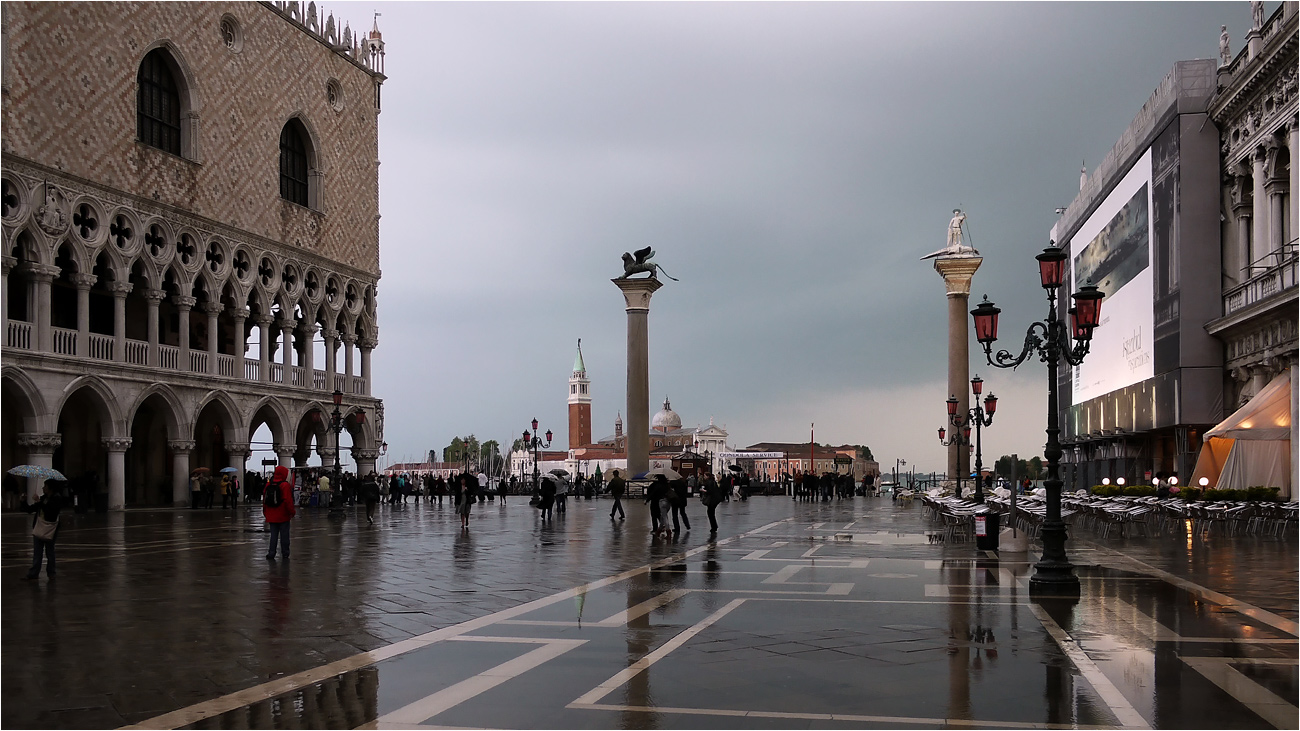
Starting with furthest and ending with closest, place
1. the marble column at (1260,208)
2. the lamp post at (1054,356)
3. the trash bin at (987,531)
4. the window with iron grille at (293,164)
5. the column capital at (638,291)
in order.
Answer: the column capital at (638,291), the window with iron grille at (293,164), the marble column at (1260,208), the trash bin at (987,531), the lamp post at (1054,356)

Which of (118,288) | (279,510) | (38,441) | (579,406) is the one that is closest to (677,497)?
(279,510)

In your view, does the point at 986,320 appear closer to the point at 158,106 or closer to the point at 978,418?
the point at 978,418

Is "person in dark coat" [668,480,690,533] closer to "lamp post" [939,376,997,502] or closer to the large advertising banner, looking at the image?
"lamp post" [939,376,997,502]

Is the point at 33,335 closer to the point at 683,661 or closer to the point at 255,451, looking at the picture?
the point at 255,451

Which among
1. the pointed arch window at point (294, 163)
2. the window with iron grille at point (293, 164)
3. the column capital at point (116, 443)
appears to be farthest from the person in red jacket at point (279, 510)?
the pointed arch window at point (294, 163)

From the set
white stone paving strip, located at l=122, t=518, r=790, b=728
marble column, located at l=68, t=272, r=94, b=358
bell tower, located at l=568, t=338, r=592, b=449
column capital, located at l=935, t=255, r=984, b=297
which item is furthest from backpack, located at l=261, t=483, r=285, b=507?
bell tower, located at l=568, t=338, r=592, b=449

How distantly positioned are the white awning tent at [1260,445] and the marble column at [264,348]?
27897 millimetres

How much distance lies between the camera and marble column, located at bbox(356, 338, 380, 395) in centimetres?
4453

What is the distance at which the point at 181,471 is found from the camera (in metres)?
34.5

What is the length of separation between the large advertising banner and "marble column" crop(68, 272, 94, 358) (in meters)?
31.9

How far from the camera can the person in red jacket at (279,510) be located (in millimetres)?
15836

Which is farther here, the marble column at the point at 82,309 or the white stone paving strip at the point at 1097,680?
the marble column at the point at 82,309

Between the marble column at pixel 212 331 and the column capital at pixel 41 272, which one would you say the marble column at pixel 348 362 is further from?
the column capital at pixel 41 272

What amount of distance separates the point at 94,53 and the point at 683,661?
28848 mm
